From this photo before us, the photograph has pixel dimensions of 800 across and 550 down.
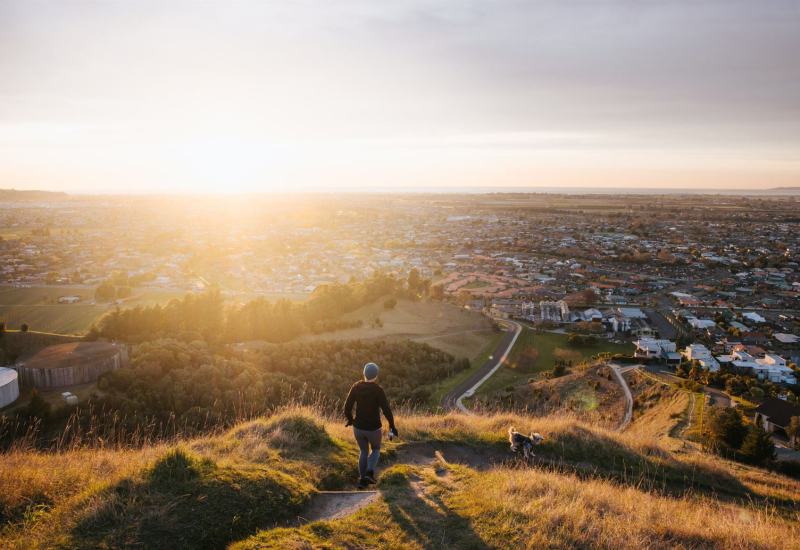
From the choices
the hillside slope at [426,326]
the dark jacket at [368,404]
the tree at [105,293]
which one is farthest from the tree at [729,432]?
the tree at [105,293]

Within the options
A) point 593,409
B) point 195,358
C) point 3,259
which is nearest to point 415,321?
point 593,409

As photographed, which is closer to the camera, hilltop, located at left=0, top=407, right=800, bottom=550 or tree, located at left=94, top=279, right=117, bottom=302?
hilltop, located at left=0, top=407, right=800, bottom=550

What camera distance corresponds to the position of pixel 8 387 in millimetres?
11289

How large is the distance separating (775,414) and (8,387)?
22404mm

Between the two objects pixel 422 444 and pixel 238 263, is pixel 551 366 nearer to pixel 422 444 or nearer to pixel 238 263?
pixel 422 444

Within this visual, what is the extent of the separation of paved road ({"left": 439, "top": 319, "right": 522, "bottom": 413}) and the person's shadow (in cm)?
1290

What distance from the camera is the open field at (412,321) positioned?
25911mm

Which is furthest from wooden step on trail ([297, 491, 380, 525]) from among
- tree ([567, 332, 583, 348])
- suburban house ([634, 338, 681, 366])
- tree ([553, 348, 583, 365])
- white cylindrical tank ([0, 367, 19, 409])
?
tree ([567, 332, 583, 348])

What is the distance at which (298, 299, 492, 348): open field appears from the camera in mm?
25911

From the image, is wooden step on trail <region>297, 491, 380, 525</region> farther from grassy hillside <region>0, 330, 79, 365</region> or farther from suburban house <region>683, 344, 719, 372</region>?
suburban house <region>683, 344, 719, 372</region>

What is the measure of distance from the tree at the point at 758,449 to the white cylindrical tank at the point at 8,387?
18.2m

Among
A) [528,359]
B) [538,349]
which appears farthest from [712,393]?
[538,349]

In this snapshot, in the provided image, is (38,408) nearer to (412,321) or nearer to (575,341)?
(412,321)

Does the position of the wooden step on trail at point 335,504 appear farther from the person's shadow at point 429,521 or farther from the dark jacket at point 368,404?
the dark jacket at point 368,404
